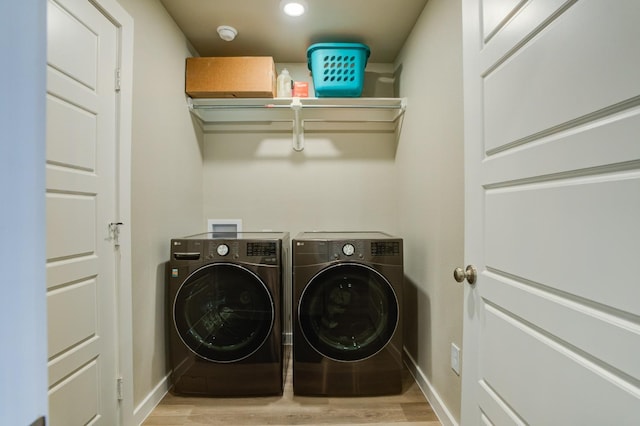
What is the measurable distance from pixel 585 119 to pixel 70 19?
5.70ft

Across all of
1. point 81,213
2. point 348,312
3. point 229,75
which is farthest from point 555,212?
point 229,75

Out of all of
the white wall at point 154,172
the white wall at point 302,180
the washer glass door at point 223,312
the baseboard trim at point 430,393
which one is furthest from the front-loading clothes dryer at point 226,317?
the baseboard trim at point 430,393

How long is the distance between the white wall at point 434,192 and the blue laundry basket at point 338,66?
1.25ft

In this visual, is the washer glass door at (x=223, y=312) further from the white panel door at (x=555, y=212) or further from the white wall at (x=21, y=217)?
the white wall at (x=21, y=217)

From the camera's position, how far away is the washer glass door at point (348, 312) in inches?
66.9

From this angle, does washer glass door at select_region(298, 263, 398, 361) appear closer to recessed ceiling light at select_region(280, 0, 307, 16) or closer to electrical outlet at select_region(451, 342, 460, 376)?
electrical outlet at select_region(451, 342, 460, 376)

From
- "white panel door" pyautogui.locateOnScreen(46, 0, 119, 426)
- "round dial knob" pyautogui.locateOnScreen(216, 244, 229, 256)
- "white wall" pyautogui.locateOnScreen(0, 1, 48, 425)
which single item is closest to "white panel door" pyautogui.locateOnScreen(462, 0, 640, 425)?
"white wall" pyautogui.locateOnScreen(0, 1, 48, 425)

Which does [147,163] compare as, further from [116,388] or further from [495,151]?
[495,151]

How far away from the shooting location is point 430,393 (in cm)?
167

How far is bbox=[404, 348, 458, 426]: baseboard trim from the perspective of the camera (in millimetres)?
1463

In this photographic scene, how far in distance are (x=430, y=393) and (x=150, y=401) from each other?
163 cm

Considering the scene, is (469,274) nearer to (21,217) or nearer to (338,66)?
(21,217)

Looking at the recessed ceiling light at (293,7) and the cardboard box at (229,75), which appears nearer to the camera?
the recessed ceiling light at (293,7)

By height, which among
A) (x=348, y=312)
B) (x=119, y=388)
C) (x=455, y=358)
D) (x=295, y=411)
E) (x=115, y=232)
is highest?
(x=115, y=232)
